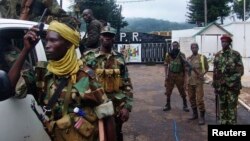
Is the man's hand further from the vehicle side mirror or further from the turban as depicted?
the vehicle side mirror

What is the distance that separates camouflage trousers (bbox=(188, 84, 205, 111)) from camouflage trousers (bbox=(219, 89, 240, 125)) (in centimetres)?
114

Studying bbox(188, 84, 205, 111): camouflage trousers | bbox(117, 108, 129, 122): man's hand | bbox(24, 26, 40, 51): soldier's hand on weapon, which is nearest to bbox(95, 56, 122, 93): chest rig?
bbox(117, 108, 129, 122): man's hand

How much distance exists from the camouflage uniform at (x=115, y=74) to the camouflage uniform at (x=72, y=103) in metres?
1.94

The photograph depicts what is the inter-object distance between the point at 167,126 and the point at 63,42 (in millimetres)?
6117

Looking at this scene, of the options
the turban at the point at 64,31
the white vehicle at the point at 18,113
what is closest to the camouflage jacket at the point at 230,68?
the white vehicle at the point at 18,113

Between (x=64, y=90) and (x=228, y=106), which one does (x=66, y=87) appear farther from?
(x=228, y=106)

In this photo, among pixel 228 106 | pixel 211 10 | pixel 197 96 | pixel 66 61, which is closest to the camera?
pixel 66 61

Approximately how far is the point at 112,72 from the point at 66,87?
209 cm

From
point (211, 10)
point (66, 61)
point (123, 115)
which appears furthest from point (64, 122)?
point (211, 10)

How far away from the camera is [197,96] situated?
8.77 metres

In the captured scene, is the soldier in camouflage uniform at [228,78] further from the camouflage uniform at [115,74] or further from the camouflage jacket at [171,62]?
the camouflage uniform at [115,74]

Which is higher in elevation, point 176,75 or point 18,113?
point 18,113

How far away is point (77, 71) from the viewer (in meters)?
2.77

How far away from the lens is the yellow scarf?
2.72 m
